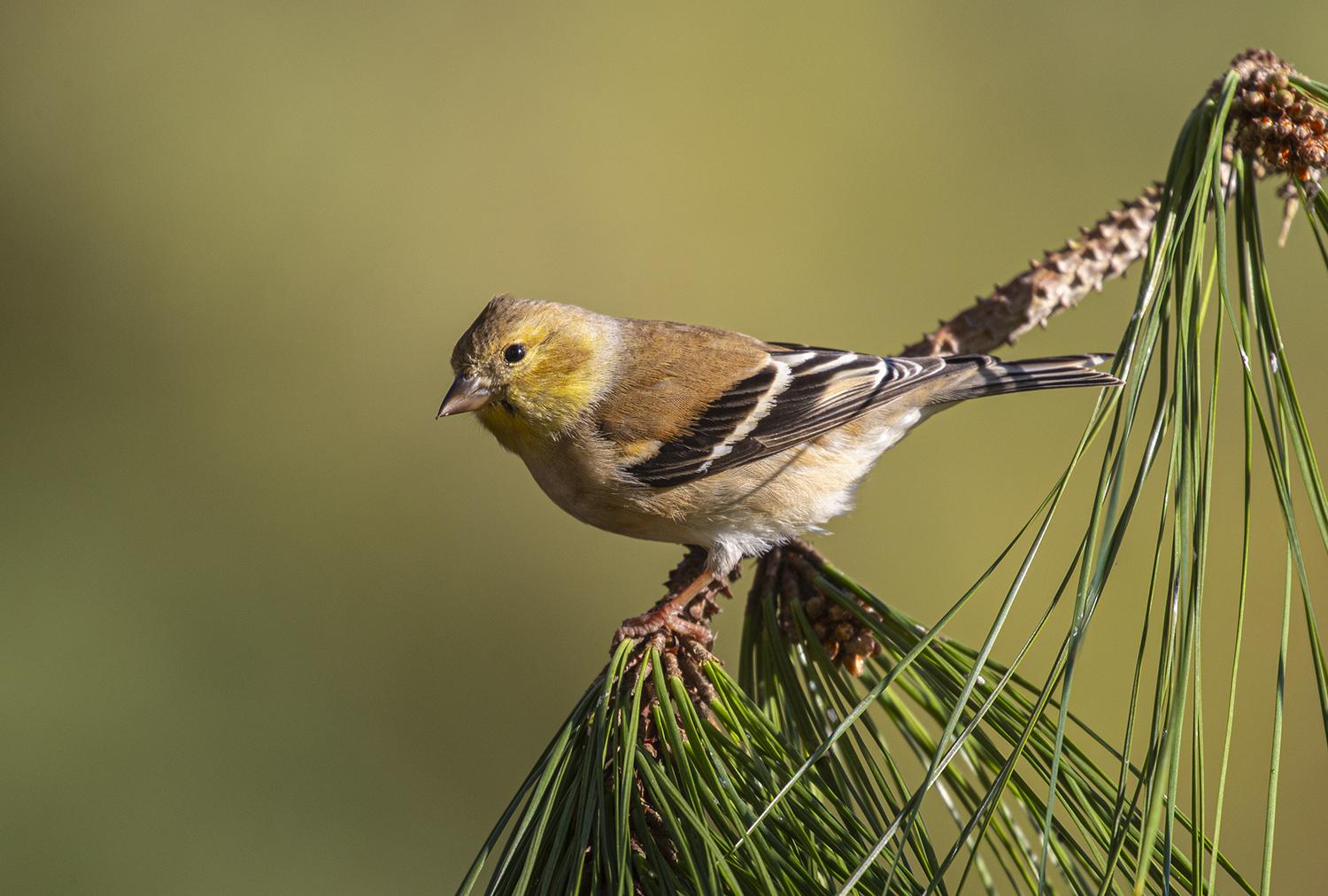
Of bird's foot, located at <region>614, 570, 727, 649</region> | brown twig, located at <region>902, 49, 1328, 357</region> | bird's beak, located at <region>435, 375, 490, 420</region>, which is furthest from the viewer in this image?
bird's beak, located at <region>435, 375, 490, 420</region>

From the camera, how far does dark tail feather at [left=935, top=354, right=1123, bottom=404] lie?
99.5 inches

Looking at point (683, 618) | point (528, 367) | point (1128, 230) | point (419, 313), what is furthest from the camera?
point (419, 313)

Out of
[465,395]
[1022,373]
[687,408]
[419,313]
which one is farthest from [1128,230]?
[419,313]

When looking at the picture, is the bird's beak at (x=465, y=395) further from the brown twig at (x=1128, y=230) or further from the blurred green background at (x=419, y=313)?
the blurred green background at (x=419, y=313)

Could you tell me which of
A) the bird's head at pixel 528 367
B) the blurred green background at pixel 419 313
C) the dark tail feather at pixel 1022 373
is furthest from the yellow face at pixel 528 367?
the blurred green background at pixel 419 313

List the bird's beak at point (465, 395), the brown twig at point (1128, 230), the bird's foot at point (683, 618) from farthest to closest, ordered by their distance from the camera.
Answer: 1. the bird's beak at point (465, 395)
2. the bird's foot at point (683, 618)
3. the brown twig at point (1128, 230)

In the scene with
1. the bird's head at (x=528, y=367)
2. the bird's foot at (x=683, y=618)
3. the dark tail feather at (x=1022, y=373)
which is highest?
the dark tail feather at (x=1022, y=373)

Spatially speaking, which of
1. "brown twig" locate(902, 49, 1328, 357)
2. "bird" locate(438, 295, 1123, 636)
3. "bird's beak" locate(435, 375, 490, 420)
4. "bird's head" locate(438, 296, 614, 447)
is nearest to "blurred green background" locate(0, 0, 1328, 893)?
A: "bird" locate(438, 295, 1123, 636)

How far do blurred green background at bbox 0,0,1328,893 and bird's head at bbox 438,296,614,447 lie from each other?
1.86 m

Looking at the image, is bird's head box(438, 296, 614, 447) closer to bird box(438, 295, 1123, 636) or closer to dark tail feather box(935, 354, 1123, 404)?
bird box(438, 295, 1123, 636)

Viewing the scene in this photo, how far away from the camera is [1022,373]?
2.70m

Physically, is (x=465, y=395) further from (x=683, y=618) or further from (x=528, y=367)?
(x=683, y=618)

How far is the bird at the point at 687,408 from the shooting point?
2.75 m

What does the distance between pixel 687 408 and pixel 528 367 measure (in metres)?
0.46
